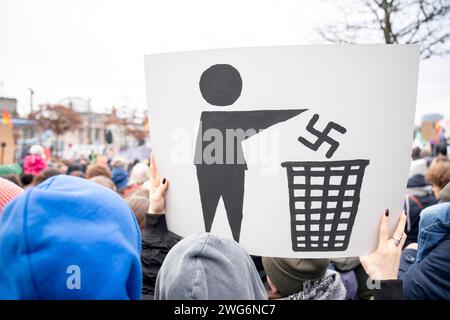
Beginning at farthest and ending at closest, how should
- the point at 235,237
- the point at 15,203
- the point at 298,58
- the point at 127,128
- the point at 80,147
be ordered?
1. the point at 127,128
2. the point at 80,147
3. the point at 235,237
4. the point at 298,58
5. the point at 15,203

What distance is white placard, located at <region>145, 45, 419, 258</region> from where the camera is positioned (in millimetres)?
1342

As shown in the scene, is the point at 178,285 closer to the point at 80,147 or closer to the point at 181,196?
the point at 181,196

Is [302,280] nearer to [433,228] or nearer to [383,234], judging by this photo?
[383,234]

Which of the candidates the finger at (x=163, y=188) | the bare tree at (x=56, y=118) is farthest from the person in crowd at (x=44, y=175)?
the bare tree at (x=56, y=118)

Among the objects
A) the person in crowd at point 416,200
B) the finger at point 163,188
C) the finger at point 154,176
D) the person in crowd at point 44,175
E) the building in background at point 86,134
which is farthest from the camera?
the building in background at point 86,134

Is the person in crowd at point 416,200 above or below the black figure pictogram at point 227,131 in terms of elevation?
below

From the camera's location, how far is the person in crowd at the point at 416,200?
321cm

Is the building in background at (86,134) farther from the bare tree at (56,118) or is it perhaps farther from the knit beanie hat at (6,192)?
the knit beanie hat at (6,192)

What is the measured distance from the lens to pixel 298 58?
4.39 feet

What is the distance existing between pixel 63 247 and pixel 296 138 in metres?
0.81

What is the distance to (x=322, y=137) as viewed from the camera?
1363mm

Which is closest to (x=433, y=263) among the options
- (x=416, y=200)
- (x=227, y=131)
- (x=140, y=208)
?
(x=227, y=131)

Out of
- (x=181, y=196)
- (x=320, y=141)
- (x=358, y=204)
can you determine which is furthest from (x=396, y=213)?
(x=181, y=196)
